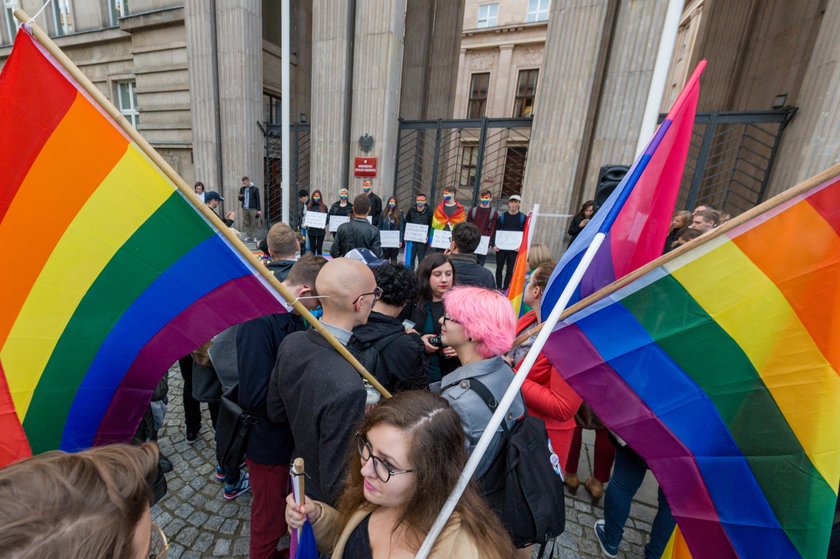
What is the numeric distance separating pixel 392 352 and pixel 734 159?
9.43 m

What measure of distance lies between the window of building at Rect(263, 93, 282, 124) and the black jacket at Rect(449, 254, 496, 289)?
12.4m

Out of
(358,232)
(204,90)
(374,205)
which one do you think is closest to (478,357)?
(358,232)

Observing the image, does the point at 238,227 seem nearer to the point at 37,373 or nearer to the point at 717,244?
the point at 37,373

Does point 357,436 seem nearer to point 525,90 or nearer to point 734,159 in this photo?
point 734,159

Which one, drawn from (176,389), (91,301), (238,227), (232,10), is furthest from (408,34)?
(91,301)

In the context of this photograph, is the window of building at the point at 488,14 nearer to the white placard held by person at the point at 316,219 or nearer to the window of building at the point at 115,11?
the window of building at the point at 115,11

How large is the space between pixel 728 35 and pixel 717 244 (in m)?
12.3

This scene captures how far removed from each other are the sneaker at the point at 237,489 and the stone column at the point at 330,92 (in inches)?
301

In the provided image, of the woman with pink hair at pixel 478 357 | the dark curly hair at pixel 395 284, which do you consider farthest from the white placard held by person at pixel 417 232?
the woman with pink hair at pixel 478 357

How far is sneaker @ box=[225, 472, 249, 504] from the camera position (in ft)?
8.70

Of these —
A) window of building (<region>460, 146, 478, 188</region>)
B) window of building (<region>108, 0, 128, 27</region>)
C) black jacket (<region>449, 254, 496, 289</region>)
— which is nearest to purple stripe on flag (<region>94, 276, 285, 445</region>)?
black jacket (<region>449, 254, 496, 289</region>)

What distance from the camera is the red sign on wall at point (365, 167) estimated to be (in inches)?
354

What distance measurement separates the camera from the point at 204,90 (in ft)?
34.6

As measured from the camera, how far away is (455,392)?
4.97 ft
